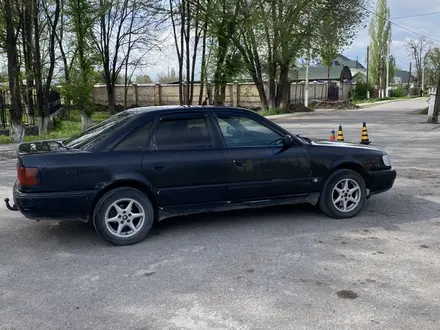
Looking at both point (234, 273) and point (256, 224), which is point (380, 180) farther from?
point (234, 273)

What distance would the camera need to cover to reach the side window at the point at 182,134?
5.07 metres

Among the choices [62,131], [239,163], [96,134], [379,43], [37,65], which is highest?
[379,43]

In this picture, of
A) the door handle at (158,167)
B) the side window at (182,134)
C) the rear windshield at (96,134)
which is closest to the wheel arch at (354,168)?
the side window at (182,134)

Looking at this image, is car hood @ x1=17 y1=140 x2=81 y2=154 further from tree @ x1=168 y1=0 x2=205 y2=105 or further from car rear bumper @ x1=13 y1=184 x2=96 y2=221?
tree @ x1=168 y1=0 x2=205 y2=105

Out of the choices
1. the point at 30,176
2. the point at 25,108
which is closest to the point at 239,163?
the point at 30,176

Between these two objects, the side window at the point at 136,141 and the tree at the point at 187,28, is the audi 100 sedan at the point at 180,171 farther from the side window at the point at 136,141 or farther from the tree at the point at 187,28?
the tree at the point at 187,28

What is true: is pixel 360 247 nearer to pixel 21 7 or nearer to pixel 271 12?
pixel 21 7

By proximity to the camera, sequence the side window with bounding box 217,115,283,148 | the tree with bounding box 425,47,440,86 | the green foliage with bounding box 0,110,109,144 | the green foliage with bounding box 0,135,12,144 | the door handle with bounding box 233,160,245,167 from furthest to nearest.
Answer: the tree with bounding box 425,47,440,86, the green foliage with bounding box 0,110,109,144, the green foliage with bounding box 0,135,12,144, the side window with bounding box 217,115,283,148, the door handle with bounding box 233,160,245,167

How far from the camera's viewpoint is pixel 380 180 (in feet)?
19.2

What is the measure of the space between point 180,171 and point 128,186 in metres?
0.59

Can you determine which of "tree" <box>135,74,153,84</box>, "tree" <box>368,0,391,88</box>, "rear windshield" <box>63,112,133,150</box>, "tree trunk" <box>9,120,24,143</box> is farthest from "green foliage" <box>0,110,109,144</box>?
Result: "tree" <box>368,0,391,88</box>

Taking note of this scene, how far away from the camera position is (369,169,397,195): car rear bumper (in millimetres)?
5832

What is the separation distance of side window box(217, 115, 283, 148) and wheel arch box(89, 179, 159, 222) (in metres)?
1.06

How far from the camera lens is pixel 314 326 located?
317 cm
